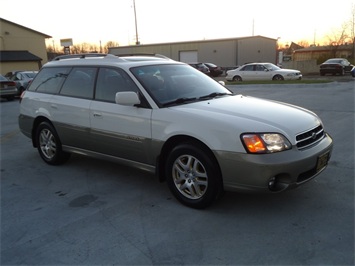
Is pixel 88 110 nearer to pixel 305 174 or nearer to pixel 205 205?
pixel 205 205

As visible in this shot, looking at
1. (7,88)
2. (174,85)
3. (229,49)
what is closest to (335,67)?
(229,49)

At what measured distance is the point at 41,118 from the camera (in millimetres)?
5781

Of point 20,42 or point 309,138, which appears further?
point 20,42

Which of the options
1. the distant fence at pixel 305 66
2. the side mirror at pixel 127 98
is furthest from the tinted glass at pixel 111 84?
the distant fence at pixel 305 66

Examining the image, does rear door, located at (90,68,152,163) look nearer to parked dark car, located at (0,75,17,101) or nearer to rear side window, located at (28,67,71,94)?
rear side window, located at (28,67,71,94)

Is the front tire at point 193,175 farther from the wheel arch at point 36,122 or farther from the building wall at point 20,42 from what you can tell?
the building wall at point 20,42

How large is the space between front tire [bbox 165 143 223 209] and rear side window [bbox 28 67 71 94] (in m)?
2.60

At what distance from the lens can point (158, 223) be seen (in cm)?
356

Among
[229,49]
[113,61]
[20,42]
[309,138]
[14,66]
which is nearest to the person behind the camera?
[309,138]

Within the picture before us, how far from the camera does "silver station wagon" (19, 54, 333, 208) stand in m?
3.42

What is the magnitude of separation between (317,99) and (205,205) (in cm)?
909

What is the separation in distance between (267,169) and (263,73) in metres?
20.1

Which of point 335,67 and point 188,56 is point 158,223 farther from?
point 188,56

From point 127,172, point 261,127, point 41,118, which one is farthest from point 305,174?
point 41,118
